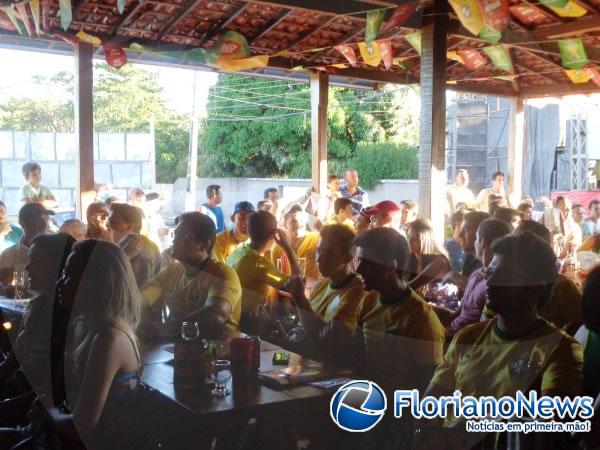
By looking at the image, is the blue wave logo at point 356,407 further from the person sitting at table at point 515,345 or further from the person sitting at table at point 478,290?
the person sitting at table at point 478,290

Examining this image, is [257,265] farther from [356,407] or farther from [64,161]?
[64,161]

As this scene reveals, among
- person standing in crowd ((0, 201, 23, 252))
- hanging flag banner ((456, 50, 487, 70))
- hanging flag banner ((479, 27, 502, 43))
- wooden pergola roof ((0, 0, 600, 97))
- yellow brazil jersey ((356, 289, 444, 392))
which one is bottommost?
yellow brazil jersey ((356, 289, 444, 392))

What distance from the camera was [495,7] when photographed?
5.62 metres

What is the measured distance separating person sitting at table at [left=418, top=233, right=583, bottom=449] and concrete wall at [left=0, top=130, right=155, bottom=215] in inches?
457

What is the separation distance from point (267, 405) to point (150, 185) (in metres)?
12.6

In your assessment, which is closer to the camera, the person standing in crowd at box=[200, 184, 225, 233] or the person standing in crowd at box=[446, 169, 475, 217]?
the person standing in crowd at box=[200, 184, 225, 233]

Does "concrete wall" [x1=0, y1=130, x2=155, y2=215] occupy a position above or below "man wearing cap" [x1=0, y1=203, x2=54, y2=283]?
above

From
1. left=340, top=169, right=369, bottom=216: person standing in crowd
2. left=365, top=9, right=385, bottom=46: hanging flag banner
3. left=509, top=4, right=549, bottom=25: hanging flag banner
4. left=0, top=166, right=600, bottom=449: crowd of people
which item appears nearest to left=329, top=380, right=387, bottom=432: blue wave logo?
left=0, top=166, right=600, bottom=449: crowd of people

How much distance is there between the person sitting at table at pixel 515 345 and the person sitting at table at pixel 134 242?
2792 millimetres

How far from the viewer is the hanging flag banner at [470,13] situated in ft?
18.4

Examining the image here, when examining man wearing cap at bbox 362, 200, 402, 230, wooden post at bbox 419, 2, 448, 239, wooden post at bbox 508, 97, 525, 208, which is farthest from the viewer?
wooden post at bbox 508, 97, 525, 208

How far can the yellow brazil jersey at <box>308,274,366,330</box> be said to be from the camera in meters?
3.37

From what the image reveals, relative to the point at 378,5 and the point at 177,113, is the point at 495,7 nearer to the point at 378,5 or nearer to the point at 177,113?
the point at 378,5

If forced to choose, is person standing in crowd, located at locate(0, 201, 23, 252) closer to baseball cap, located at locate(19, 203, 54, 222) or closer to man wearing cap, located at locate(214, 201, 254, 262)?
baseball cap, located at locate(19, 203, 54, 222)
